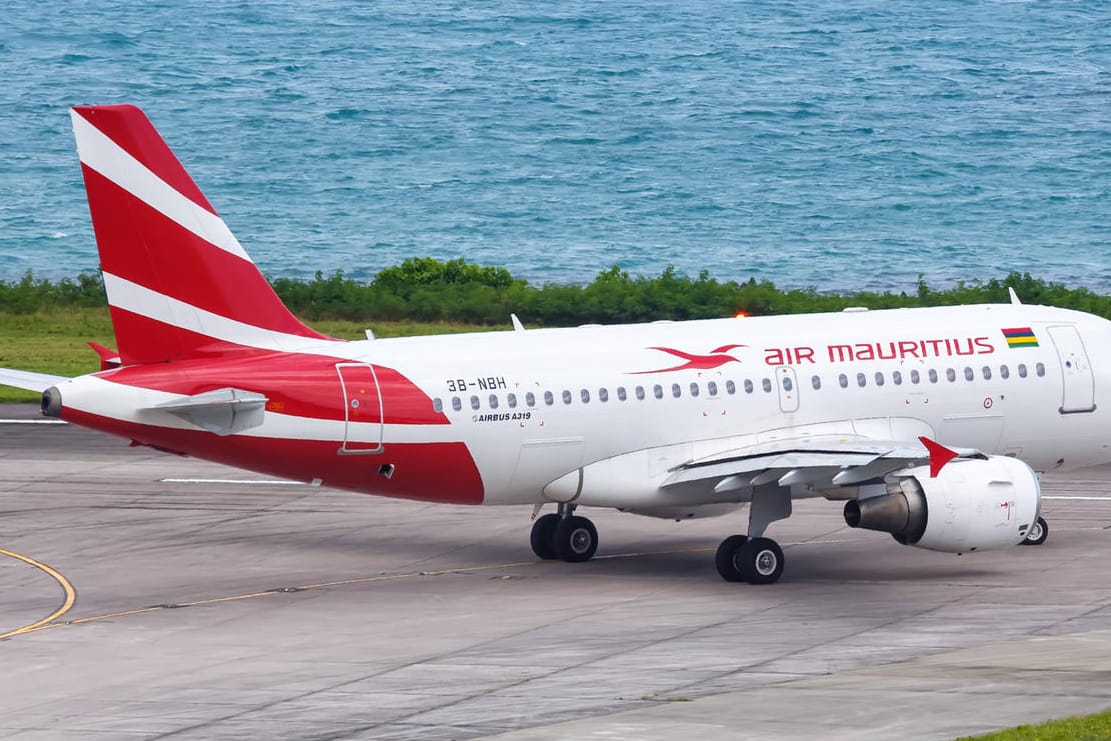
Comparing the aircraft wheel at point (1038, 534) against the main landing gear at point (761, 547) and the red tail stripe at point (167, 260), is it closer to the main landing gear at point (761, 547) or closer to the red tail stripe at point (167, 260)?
the main landing gear at point (761, 547)

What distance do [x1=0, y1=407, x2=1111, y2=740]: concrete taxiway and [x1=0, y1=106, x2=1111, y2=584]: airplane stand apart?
68.6 inches

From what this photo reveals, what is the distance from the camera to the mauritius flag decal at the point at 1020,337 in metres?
38.3

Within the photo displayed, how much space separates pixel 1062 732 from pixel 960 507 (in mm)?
11419

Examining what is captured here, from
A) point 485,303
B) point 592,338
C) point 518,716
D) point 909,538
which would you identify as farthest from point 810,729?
point 485,303

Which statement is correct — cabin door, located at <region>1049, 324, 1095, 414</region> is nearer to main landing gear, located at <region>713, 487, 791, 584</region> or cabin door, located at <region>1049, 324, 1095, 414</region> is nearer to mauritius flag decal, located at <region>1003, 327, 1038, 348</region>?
mauritius flag decal, located at <region>1003, 327, 1038, 348</region>

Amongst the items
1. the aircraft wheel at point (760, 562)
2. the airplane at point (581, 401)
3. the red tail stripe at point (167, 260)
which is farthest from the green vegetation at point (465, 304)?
the aircraft wheel at point (760, 562)

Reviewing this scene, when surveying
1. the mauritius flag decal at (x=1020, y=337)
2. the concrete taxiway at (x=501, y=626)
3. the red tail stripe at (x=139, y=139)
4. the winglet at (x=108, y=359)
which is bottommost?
the concrete taxiway at (x=501, y=626)

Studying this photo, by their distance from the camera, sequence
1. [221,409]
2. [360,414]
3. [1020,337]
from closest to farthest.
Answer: [221,409]
[360,414]
[1020,337]

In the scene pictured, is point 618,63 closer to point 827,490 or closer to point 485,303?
point 485,303

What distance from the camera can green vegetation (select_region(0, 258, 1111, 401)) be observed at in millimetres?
75312

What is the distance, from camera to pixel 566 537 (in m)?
37.7

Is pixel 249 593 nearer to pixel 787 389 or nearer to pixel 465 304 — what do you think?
pixel 787 389

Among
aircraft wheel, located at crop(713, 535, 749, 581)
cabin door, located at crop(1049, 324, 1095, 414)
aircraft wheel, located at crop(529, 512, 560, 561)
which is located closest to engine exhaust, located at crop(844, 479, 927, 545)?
aircraft wheel, located at crop(713, 535, 749, 581)

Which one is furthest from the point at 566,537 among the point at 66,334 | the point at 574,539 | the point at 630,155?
the point at 630,155
